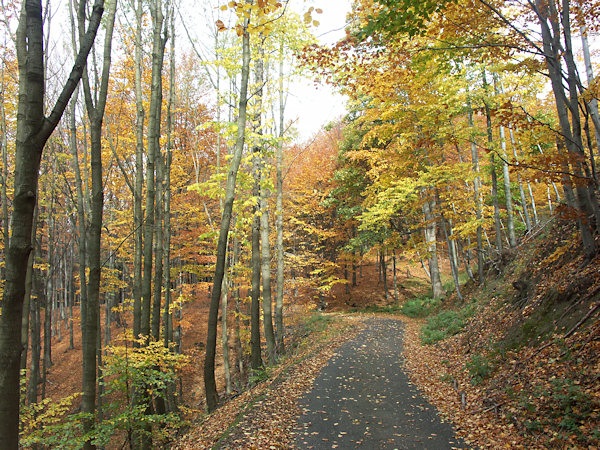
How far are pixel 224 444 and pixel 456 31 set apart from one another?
749 cm

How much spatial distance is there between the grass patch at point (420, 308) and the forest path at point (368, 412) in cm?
824

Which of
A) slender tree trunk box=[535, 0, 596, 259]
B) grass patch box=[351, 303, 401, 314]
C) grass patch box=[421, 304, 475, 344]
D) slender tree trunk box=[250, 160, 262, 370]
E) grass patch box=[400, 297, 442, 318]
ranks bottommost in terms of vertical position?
grass patch box=[351, 303, 401, 314]

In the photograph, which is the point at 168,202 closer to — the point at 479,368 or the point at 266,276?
the point at 266,276

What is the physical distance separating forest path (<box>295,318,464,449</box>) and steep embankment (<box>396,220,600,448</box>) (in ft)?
1.17

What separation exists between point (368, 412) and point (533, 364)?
8.66ft

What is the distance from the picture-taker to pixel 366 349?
10539 millimetres

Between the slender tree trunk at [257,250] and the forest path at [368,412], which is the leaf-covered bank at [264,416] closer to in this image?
the forest path at [368,412]

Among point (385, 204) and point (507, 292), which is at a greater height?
point (385, 204)

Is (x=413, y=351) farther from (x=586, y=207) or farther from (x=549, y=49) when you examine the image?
(x=549, y=49)

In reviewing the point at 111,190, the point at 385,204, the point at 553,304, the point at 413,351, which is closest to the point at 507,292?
the point at 413,351

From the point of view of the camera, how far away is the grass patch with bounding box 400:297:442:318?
54.9 feet

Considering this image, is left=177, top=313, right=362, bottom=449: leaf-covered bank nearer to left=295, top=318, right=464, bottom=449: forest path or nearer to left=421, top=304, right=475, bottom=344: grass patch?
left=295, top=318, right=464, bottom=449: forest path

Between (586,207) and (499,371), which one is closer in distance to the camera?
(586,207)

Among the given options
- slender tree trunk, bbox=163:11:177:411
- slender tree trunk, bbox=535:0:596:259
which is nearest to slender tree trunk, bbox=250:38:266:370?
slender tree trunk, bbox=163:11:177:411
